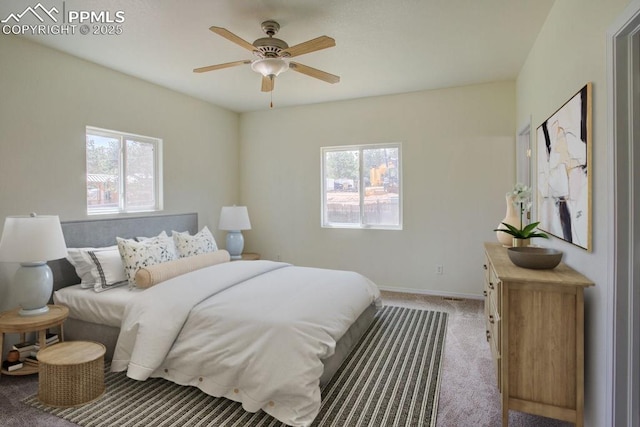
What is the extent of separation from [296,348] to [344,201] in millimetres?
3361

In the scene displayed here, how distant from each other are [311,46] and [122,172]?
8.97 ft

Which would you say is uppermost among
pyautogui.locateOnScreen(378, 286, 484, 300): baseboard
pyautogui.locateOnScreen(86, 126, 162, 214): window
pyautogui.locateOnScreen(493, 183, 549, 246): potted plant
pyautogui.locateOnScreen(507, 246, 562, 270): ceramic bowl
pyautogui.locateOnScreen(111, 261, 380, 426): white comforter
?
pyautogui.locateOnScreen(86, 126, 162, 214): window

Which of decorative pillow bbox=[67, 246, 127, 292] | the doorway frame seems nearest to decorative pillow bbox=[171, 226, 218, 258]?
decorative pillow bbox=[67, 246, 127, 292]

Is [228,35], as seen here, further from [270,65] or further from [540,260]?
[540,260]

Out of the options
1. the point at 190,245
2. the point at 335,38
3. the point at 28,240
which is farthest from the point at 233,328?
the point at 335,38

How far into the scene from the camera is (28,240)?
8.33 ft

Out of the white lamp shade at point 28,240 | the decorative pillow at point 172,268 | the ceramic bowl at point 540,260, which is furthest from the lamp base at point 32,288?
the ceramic bowl at point 540,260

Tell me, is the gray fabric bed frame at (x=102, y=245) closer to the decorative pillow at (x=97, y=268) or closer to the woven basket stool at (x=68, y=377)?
the decorative pillow at (x=97, y=268)

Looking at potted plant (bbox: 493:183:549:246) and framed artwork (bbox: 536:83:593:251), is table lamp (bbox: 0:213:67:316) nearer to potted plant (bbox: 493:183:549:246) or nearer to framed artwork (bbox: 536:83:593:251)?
potted plant (bbox: 493:183:549:246)

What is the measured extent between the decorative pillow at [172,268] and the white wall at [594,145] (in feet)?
9.88

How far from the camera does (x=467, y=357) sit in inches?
114

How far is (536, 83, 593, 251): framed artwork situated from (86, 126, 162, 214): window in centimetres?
409

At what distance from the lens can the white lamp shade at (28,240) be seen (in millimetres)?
2494

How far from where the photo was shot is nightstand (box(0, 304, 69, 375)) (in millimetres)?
2459
